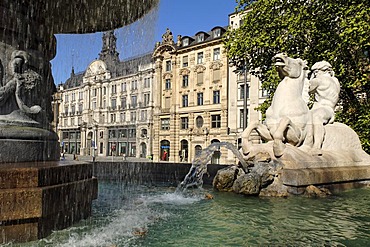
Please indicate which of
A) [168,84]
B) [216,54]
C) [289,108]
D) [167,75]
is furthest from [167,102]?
[289,108]

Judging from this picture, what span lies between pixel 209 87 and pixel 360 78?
2934 cm

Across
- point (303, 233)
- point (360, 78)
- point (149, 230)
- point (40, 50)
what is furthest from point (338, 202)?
point (360, 78)

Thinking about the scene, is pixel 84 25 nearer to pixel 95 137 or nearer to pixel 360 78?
pixel 360 78

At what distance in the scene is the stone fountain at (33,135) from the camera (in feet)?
10.4

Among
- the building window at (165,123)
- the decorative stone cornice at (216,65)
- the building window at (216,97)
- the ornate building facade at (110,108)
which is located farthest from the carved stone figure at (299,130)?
the ornate building facade at (110,108)

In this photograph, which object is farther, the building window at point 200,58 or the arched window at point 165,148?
the arched window at point 165,148

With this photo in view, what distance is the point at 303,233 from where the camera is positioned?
4.12 meters

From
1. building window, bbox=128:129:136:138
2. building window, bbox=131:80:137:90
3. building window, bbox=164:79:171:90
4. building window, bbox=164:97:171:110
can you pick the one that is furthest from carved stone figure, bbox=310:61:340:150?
building window, bbox=131:80:137:90

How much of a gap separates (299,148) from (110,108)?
54.7 metres

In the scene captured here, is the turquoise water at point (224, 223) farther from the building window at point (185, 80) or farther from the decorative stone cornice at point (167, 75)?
the decorative stone cornice at point (167, 75)

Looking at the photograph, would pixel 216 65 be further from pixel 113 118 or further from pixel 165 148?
pixel 113 118

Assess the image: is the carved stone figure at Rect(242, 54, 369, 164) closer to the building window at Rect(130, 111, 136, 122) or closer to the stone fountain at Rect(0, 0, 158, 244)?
the stone fountain at Rect(0, 0, 158, 244)

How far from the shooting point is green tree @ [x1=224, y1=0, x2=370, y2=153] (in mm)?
12805

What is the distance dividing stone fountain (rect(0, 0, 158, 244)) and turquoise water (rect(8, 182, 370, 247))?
278mm
